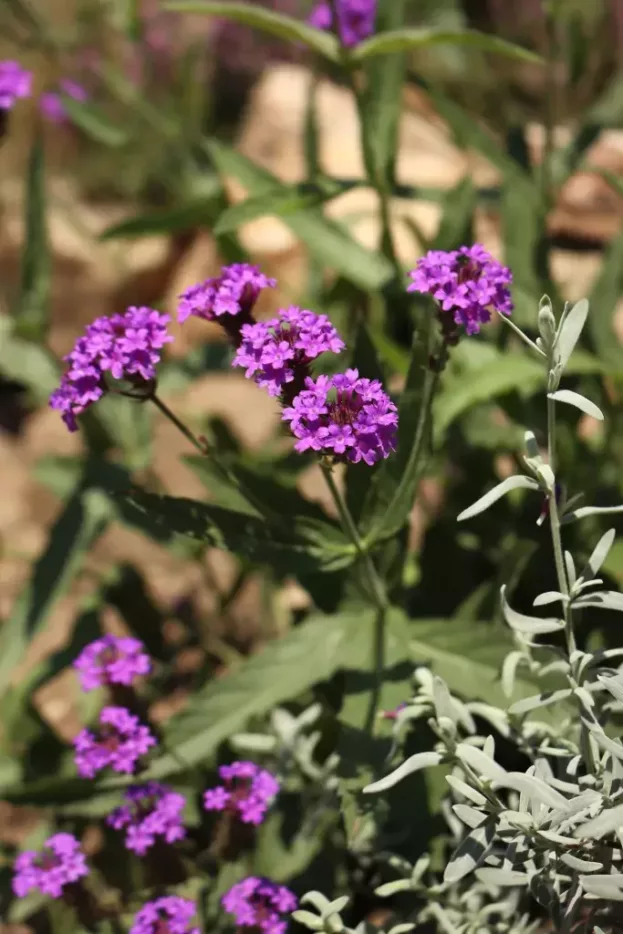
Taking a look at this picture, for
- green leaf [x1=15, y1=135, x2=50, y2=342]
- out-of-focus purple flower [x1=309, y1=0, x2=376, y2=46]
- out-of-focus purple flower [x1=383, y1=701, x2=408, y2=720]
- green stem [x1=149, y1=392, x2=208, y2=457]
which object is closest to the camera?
green stem [x1=149, y1=392, x2=208, y2=457]

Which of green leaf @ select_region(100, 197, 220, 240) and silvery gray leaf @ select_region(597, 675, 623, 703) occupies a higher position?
green leaf @ select_region(100, 197, 220, 240)

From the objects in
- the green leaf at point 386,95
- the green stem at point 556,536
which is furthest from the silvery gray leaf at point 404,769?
the green leaf at point 386,95

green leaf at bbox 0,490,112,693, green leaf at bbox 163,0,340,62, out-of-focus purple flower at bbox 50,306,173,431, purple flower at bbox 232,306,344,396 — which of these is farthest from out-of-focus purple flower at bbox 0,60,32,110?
purple flower at bbox 232,306,344,396

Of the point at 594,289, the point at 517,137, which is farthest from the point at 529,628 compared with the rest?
the point at 517,137

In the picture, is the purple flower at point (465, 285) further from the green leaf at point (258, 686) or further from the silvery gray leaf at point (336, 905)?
the silvery gray leaf at point (336, 905)

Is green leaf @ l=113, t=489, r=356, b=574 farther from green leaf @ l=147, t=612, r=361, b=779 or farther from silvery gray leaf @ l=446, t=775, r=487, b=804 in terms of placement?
silvery gray leaf @ l=446, t=775, r=487, b=804

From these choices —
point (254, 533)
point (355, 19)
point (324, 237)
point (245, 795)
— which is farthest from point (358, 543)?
point (355, 19)

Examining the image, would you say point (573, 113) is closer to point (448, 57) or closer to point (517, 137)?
point (448, 57)
